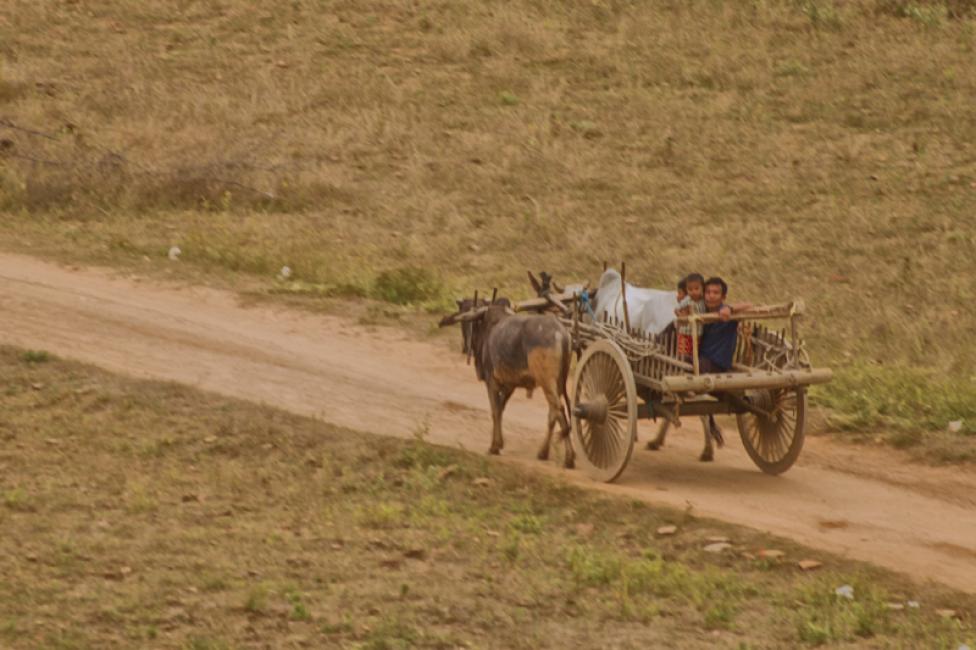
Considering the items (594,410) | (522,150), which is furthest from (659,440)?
(522,150)

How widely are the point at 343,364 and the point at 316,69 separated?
11966 millimetres

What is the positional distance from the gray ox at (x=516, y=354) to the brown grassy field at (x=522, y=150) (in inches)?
127

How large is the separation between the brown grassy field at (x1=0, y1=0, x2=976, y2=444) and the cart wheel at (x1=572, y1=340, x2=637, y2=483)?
3.12 m

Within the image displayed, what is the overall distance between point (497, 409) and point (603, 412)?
1.30m

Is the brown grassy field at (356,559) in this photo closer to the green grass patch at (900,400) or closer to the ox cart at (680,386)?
the ox cart at (680,386)

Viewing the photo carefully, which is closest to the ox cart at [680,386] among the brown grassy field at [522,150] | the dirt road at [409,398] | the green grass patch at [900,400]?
the dirt road at [409,398]

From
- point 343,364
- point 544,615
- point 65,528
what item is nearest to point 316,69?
point 343,364

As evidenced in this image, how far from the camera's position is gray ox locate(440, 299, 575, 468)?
12.7 m

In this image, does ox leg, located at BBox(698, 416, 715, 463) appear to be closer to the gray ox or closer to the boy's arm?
the gray ox

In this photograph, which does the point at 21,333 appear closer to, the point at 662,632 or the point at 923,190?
→ the point at 662,632

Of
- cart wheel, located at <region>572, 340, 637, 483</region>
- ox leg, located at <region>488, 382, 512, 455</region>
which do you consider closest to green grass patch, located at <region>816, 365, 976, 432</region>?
cart wheel, located at <region>572, 340, 637, 483</region>

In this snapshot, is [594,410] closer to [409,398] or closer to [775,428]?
[775,428]

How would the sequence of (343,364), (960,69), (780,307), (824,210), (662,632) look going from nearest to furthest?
(662,632) → (780,307) → (343,364) → (824,210) → (960,69)

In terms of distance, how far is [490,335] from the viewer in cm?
1319
